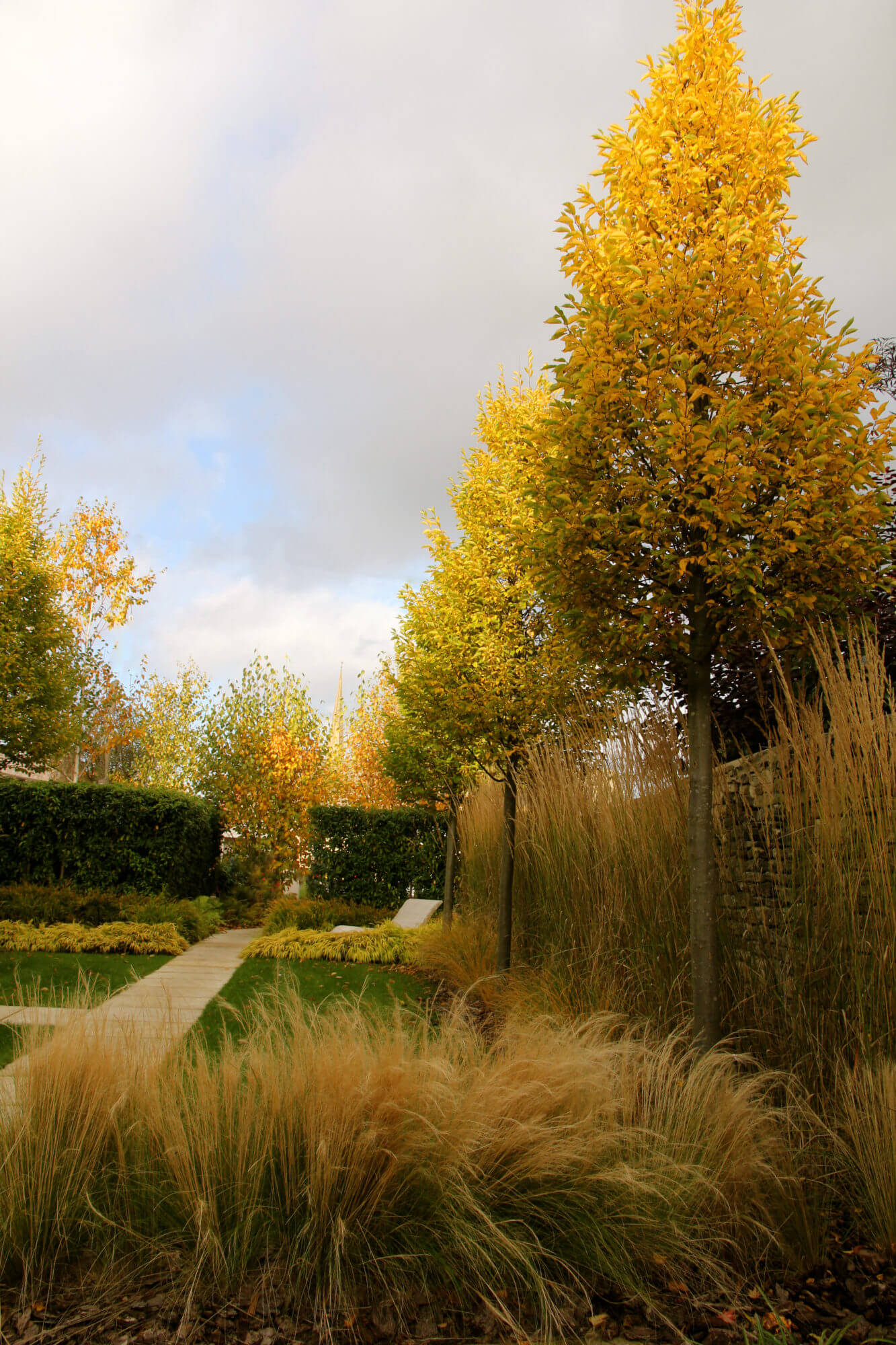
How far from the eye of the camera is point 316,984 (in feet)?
25.7

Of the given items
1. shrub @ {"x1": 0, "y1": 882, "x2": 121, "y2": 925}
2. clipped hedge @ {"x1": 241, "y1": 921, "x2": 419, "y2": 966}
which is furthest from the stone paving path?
shrub @ {"x1": 0, "y1": 882, "x2": 121, "y2": 925}

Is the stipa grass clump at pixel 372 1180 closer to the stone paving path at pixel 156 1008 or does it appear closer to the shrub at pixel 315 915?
the stone paving path at pixel 156 1008

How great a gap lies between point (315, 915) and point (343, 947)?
242 centimetres

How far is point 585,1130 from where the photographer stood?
2.74m

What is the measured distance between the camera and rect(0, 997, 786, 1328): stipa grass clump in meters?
2.40

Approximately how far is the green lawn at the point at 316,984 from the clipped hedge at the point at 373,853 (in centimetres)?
439

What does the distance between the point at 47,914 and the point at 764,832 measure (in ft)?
31.4

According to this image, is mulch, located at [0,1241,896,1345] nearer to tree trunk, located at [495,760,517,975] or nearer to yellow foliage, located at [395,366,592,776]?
tree trunk, located at [495,760,517,975]

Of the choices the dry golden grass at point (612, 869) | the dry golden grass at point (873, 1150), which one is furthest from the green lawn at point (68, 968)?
the dry golden grass at point (873, 1150)

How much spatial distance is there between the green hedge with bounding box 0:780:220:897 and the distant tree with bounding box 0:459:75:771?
1.51 meters

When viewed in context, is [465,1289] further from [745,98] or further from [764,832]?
[745,98]

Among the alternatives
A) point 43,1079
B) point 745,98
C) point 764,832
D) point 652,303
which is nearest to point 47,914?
point 43,1079

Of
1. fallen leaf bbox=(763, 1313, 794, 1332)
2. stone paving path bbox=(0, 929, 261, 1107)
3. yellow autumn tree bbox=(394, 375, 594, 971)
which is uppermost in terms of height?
yellow autumn tree bbox=(394, 375, 594, 971)

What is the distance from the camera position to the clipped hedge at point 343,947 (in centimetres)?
951
